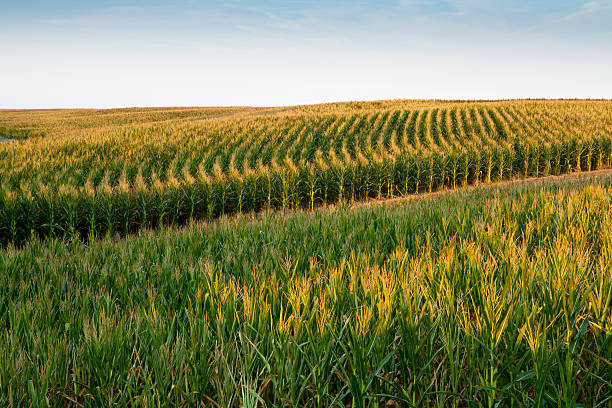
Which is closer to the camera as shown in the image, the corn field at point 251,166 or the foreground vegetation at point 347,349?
the foreground vegetation at point 347,349

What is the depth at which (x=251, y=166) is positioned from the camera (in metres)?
15.8

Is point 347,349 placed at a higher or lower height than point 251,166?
lower

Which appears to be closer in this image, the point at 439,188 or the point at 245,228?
the point at 245,228

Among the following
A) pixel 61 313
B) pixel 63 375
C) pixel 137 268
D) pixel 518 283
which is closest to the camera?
pixel 63 375

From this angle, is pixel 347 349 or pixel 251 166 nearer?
pixel 347 349

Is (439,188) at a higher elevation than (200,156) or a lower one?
lower

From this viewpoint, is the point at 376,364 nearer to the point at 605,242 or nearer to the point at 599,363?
the point at 599,363

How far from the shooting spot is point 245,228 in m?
5.68

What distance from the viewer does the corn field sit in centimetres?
988

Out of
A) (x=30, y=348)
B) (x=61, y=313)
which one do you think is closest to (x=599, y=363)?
(x=30, y=348)

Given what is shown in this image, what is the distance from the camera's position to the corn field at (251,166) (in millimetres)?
9875

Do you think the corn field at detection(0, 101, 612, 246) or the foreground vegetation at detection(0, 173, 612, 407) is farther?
the corn field at detection(0, 101, 612, 246)

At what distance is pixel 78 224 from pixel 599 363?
10.8 m

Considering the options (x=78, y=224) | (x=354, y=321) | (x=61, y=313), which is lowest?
(x=78, y=224)
